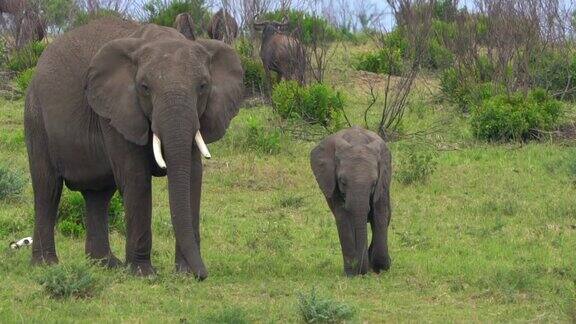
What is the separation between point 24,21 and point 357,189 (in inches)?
621

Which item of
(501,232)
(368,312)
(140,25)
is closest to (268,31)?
Result: (501,232)

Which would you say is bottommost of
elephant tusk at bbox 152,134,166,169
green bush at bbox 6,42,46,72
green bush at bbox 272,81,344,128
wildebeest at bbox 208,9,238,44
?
green bush at bbox 272,81,344,128

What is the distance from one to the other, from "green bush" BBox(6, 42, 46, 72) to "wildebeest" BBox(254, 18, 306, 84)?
3777 mm

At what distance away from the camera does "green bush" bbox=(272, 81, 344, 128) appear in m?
16.6

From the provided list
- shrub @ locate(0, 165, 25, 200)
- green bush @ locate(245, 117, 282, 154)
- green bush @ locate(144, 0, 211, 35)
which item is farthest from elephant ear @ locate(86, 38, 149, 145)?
green bush @ locate(144, 0, 211, 35)

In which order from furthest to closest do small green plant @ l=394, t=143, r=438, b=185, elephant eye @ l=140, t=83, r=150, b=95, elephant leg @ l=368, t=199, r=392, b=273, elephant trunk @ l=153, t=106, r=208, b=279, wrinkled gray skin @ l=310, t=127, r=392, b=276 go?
small green plant @ l=394, t=143, r=438, b=185 → elephant leg @ l=368, t=199, r=392, b=273 → wrinkled gray skin @ l=310, t=127, r=392, b=276 → elephant eye @ l=140, t=83, r=150, b=95 → elephant trunk @ l=153, t=106, r=208, b=279

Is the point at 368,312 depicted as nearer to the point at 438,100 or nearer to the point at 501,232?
the point at 501,232

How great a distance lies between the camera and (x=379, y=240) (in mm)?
9281

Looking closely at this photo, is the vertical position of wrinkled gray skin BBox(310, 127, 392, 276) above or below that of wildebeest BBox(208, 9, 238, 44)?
below

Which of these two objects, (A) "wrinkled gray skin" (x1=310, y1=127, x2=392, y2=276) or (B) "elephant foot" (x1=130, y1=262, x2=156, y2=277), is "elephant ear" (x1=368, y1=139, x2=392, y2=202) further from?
(B) "elephant foot" (x1=130, y1=262, x2=156, y2=277)

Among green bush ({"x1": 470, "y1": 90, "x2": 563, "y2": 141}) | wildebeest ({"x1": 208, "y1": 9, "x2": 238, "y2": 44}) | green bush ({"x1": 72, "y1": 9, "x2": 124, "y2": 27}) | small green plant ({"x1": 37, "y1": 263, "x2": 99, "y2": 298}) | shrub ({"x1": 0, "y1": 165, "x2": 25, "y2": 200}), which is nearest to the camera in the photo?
small green plant ({"x1": 37, "y1": 263, "x2": 99, "y2": 298})

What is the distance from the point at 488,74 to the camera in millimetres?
19625

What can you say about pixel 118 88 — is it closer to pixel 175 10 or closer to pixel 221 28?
pixel 221 28

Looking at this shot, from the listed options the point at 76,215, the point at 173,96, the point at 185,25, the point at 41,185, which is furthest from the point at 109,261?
the point at 185,25
